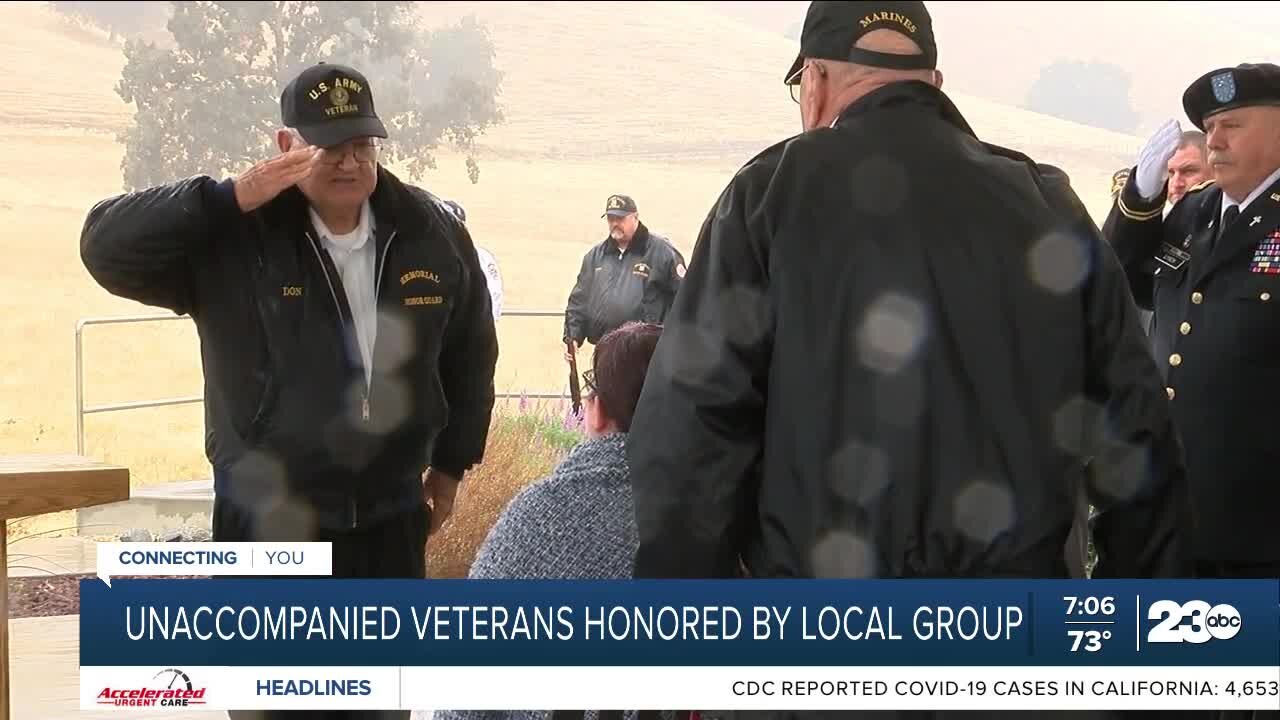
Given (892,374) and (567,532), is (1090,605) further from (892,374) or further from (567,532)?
(567,532)

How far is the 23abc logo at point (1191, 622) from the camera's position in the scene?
9.08ft

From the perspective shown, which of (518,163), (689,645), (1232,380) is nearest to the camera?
(689,645)

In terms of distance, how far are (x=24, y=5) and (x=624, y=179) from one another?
23.2 metres

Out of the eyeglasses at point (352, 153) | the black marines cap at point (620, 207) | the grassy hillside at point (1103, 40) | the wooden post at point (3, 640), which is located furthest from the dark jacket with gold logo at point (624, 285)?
the grassy hillside at point (1103, 40)

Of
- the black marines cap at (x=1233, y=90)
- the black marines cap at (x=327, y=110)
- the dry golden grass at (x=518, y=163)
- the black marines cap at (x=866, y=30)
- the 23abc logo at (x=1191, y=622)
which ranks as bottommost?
the dry golden grass at (x=518, y=163)

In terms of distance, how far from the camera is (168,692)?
3.53 m

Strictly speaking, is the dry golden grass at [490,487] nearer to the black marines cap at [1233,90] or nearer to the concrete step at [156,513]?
the concrete step at [156,513]

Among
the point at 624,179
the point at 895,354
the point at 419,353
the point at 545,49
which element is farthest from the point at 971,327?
the point at 545,49

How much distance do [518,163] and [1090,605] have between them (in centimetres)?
5242

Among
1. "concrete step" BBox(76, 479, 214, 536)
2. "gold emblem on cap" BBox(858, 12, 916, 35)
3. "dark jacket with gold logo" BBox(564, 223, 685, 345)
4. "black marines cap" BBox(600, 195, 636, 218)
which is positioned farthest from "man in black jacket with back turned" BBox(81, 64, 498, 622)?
"black marines cap" BBox(600, 195, 636, 218)

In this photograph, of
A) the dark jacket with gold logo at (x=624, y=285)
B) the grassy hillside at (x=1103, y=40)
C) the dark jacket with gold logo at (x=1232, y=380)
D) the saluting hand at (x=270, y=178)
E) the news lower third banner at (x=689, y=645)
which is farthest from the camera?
the grassy hillside at (x=1103, y=40)

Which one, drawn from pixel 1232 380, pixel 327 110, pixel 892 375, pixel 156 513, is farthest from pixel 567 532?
pixel 156 513

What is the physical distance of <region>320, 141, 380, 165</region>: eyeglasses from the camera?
3.89 metres

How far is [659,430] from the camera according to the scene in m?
2.59
